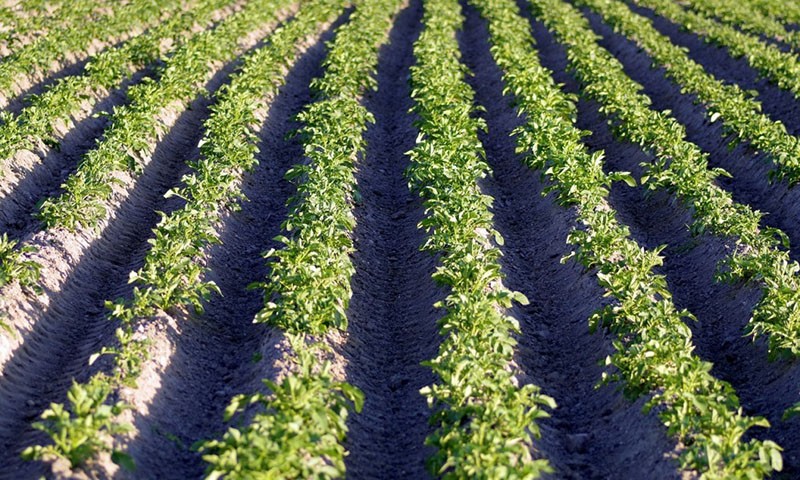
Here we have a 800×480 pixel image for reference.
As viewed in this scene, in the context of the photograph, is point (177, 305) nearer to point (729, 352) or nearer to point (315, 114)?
point (729, 352)

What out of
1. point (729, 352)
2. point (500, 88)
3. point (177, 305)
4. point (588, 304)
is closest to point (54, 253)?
point (177, 305)

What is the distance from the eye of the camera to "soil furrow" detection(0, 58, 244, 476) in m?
7.97

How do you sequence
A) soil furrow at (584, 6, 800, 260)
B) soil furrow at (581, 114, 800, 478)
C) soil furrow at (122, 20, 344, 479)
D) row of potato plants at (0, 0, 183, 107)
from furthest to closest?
A: 1. row of potato plants at (0, 0, 183, 107)
2. soil furrow at (584, 6, 800, 260)
3. soil furrow at (581, 114, 800, 478)
4. soil furrow at (122, 20, 344, 479)

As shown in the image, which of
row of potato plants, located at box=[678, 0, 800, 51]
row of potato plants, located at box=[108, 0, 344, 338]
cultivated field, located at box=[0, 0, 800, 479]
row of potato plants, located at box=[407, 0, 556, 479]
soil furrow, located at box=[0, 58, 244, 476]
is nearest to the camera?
row of potato plants, located at box=[407, 0, 556, 479]

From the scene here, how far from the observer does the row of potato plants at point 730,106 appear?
13867mm

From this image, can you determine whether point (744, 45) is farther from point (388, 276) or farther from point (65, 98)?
point (65, 98)

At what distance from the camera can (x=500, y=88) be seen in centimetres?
1908

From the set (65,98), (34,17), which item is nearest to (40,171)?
(65,98)

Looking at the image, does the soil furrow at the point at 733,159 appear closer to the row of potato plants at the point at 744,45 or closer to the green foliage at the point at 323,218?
the row of potato plants at the point at 744,45

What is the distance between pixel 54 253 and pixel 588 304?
5960 millimetres

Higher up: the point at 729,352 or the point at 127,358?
the point at 127,358

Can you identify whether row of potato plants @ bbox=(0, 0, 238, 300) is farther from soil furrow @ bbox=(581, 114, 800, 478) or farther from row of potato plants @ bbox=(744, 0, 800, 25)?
row of potato plants @ bbox=(744, 0, 800, 25)

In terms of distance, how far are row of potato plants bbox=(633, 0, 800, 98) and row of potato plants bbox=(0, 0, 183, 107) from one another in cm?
1515

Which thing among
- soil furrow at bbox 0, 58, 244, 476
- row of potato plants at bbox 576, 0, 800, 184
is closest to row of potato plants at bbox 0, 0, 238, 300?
soil furrow at bbox 0, 58, 244, 476
